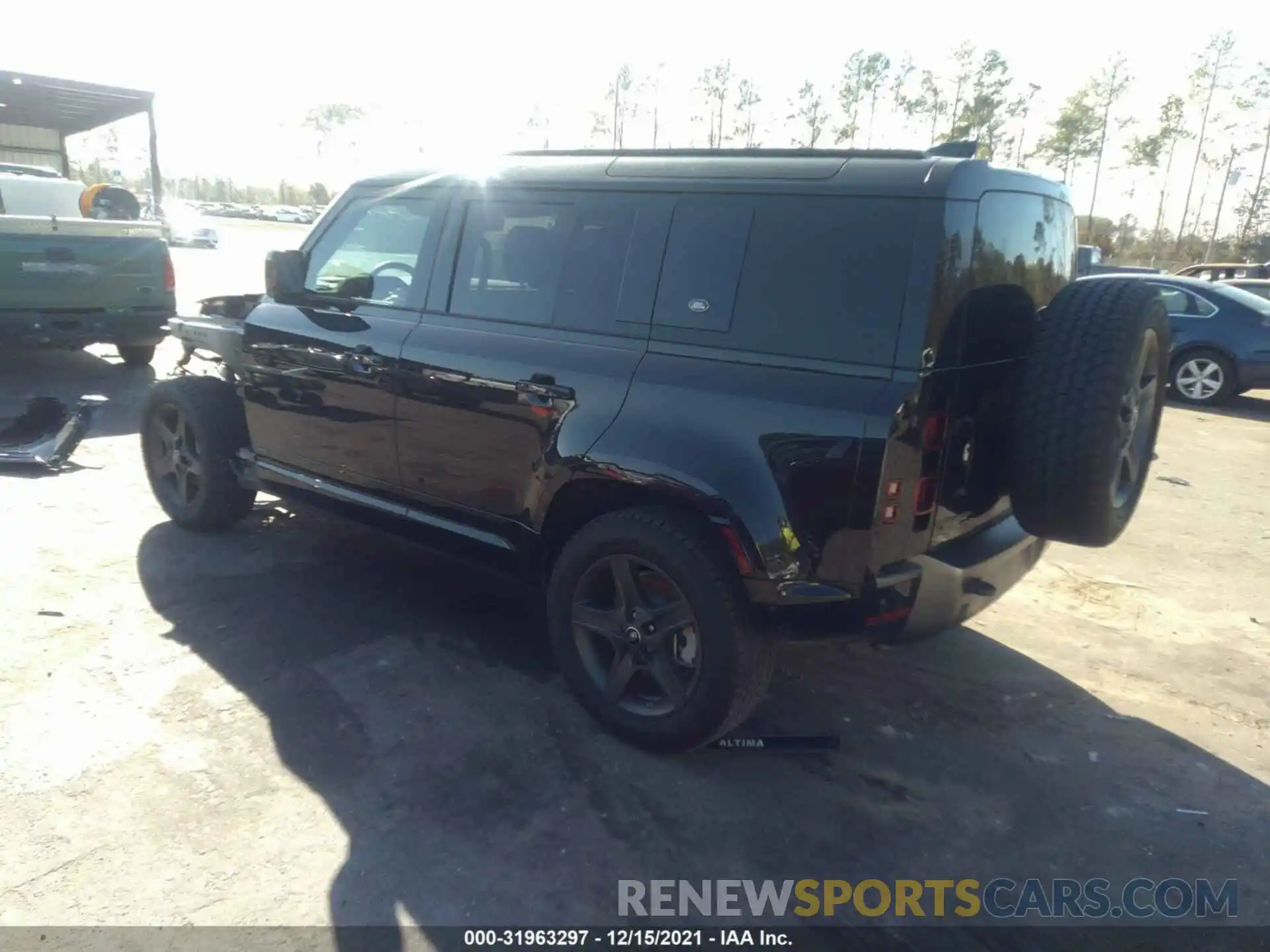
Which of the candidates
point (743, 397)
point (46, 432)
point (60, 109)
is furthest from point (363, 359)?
point (60, 109)

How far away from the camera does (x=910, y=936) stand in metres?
2.51

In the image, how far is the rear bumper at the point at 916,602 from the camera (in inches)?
111

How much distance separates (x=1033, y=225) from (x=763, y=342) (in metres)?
1.13

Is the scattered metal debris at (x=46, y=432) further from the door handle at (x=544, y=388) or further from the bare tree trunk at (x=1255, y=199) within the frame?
the bare tree trunk at (x=1255, y=199)

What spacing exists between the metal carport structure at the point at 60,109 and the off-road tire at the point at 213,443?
8.27 m

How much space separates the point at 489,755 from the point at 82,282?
24.5ft

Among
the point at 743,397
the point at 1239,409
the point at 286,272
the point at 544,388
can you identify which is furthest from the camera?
the point at 1239,409

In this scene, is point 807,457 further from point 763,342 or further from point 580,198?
point 580,198

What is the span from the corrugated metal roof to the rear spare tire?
1207cm

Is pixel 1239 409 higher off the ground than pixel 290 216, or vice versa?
pixel 290 216

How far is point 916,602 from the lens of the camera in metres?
2.89

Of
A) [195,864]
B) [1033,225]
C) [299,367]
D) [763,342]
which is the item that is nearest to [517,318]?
[763,342]

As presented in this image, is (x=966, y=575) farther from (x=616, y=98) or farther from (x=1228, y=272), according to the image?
(x=616, y=98)

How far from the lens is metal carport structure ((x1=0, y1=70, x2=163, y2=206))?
1109 centimetres
